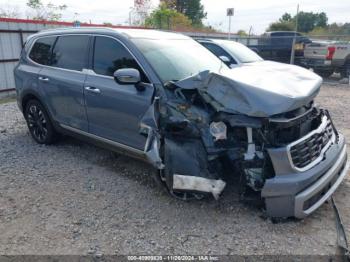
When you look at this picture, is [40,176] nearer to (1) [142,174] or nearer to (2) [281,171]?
(1) [142,174]

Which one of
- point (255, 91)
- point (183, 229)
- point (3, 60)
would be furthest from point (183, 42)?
point (3, 60)

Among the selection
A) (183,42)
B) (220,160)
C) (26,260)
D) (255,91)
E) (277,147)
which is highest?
(183,42)

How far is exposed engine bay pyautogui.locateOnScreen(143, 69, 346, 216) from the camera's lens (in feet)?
10.2

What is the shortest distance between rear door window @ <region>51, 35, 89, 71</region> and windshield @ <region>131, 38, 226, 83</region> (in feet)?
2.89

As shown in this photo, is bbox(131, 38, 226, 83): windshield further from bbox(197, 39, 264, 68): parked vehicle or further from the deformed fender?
bbox(197, 39, 264, 68): parked vehicle

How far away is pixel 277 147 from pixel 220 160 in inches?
22.0

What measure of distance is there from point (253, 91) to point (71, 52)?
2.76 m

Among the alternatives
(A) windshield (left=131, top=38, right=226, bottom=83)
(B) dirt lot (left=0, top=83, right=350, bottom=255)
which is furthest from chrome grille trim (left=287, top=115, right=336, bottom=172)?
(A) windshield (left=131, top=38, right=226, bottom=83)

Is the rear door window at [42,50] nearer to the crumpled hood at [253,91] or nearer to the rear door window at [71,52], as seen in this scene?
the rear door window at [71,52]

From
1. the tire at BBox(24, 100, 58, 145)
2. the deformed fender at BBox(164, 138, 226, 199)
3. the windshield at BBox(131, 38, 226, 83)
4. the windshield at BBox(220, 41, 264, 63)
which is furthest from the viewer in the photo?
the windshield at BBox(220, 41, 264, 63)

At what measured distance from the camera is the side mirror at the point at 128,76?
Answer: 146 inches

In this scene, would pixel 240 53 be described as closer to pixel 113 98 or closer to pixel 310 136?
pixel 113 98

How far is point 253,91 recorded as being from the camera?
126 inches

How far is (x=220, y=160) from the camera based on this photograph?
11.0 ft
